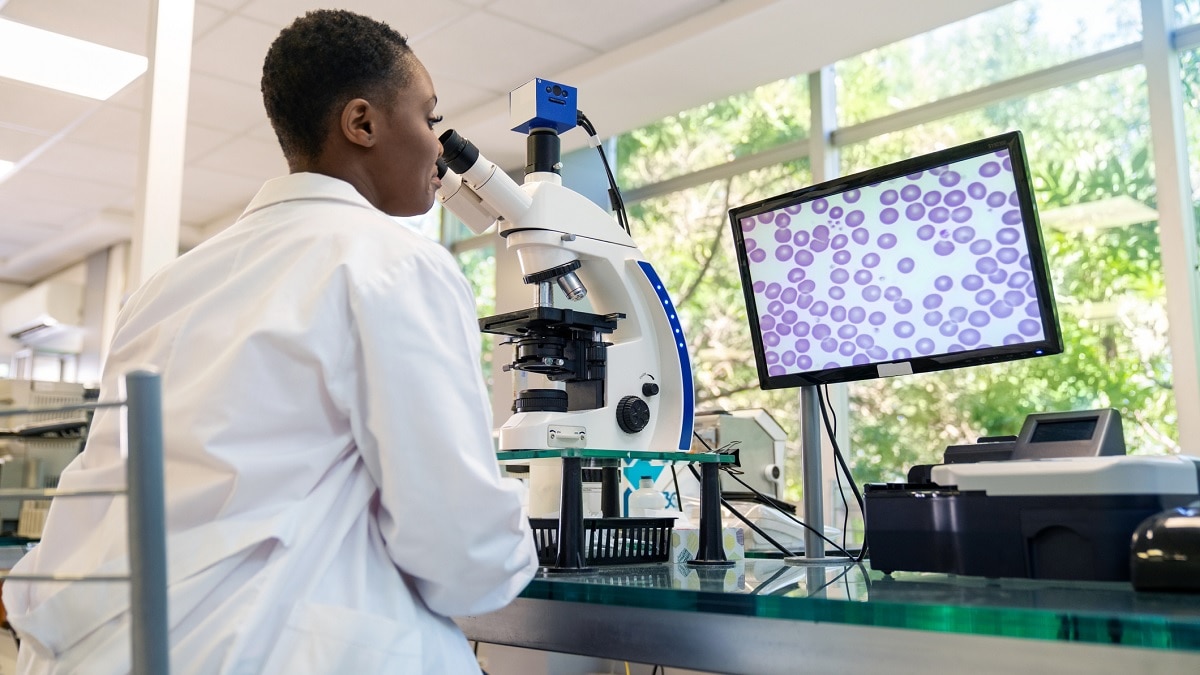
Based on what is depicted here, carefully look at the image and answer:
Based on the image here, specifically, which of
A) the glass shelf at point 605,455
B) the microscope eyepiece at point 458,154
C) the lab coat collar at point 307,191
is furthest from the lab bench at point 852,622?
the microscope eyepiece at point 458,154

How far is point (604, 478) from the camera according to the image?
1406 millimetres

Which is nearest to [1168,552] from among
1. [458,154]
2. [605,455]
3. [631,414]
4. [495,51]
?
[605,455]

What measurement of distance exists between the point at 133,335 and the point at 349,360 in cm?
26

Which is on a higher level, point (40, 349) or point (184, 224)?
point (184, 224)

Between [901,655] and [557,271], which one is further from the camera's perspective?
[557,271]

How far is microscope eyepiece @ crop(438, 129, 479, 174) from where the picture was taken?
1442mm

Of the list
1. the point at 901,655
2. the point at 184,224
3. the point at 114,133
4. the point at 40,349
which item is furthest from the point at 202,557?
the point at 40,349

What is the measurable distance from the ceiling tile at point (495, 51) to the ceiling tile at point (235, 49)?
1.84 feet

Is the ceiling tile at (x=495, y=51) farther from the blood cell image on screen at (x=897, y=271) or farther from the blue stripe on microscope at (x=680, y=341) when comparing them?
the blood cell image on screen at (x=897, y=271)

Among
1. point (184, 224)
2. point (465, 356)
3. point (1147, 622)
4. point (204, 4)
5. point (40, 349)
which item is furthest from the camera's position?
point (40, 349)

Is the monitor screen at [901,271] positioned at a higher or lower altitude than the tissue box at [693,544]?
higher

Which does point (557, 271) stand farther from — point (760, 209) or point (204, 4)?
point (204, 4)

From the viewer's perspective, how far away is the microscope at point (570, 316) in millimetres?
1432

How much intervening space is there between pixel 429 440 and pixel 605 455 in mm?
429
